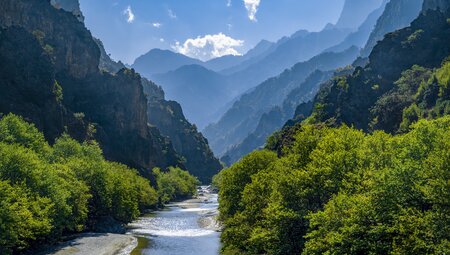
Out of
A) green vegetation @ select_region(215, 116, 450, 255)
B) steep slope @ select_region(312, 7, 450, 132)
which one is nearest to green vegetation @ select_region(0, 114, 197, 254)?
green vegetation @ select_region(215, 116, 450, 255)

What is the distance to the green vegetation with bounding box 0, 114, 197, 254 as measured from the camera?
5232 centimetres

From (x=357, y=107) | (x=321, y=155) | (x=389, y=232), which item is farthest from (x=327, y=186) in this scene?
(x=357, y=107)

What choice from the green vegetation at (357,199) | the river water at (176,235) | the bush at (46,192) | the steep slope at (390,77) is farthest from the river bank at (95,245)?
the steep slope at (390,77)

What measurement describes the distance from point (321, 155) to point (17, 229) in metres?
35.9

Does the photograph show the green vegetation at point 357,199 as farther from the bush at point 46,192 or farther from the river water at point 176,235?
the bush at point 46,192

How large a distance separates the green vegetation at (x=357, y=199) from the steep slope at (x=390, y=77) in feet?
359

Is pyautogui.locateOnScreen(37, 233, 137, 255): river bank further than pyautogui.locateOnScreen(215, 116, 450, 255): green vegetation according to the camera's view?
Yes

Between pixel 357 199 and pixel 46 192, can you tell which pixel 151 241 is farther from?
pixel 357 199

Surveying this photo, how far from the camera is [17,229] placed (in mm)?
50844

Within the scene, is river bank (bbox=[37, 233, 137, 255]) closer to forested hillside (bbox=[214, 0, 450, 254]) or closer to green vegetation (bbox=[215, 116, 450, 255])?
forested hillside (bbox=[214, 0, 450, 254])

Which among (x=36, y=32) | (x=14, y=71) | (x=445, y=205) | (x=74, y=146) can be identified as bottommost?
(x=445, y=205)

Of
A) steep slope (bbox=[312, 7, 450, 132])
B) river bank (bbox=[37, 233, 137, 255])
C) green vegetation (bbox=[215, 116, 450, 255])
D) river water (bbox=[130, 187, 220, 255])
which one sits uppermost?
steep slope (bbox=[312, 7, 450, 132])

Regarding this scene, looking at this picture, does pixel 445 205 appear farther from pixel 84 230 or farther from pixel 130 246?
pixel 84 230

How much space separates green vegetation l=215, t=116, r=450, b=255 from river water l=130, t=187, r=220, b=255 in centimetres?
1545
